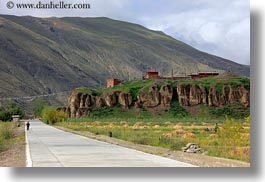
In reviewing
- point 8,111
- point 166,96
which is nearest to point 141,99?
point 166,96

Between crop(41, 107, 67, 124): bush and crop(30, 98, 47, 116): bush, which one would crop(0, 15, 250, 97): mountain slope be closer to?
crop(30, 98, 47, 116): bush

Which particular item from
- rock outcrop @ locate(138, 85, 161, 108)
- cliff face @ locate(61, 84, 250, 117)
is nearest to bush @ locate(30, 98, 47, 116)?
cliff face @ locate(61, 84, 250, 117)

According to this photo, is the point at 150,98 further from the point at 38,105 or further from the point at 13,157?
the point at 13,157

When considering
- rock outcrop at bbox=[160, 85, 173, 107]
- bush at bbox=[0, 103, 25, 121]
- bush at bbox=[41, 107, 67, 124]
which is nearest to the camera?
bush at bbox=[41, 107, 67, 124]

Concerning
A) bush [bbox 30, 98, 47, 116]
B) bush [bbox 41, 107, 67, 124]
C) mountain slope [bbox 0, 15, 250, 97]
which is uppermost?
mountain slope [bbox 0, 15, 250, 97]

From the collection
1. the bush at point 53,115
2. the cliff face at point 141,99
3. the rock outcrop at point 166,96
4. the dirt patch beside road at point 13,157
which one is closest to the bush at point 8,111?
the cliff face at point 141,99

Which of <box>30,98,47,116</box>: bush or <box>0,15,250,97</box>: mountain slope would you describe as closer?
<box>30,98,47,116</box>: bush

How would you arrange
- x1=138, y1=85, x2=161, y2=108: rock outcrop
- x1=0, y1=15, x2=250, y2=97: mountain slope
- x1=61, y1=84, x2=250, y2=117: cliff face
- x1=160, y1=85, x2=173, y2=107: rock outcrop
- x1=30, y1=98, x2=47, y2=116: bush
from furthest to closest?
x1=0, y1=15, x2=250, y2=97: mountain slope
x1=30, y1=98, x2=47, y2=116: bush
x1=138, y1=85, x2=161, y2=108: rock outcrop
x1=160, y1=85, x2=173, y2=107: rock outcrop
x1=61, y1=84, x2=250, y2=117: cliff face

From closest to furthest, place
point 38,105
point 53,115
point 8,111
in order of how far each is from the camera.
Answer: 1. point 53,115
2. point 8,111
3. point 38,105

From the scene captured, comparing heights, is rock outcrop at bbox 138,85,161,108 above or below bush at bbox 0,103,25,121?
above

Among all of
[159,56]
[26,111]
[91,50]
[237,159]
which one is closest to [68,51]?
[91,50]

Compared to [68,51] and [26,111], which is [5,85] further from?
[68,51]

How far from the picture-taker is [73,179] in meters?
12.6

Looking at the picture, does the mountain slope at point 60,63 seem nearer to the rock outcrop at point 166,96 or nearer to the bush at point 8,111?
the bush at point 8,111
